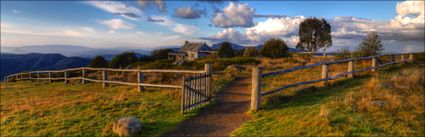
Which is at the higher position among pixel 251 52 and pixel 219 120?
pixel 251 52

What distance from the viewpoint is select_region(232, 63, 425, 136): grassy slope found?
5.57 metres

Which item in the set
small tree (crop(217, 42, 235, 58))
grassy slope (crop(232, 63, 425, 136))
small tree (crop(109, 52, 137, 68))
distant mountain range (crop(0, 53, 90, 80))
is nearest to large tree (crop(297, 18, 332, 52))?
small tree (crop(217, 42, 235, 58))

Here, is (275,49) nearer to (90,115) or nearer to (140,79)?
(140,79)

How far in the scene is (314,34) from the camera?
54.8 m

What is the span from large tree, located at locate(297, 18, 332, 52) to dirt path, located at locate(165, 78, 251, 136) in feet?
163

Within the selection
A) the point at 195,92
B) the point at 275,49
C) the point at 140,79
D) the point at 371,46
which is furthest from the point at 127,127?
the point at 275,49

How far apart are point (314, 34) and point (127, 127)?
2171 inches

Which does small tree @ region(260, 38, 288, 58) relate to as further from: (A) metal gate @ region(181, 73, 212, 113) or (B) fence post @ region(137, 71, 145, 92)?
(A) metal gate @ region(181, 73, 212, 113)

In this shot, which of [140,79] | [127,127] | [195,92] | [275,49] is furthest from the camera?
[275,49]

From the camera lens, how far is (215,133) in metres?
6.46

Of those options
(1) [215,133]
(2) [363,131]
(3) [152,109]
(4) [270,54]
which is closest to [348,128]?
(2) [363,131]

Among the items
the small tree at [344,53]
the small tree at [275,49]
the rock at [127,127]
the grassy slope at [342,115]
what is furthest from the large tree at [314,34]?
the rock at [127,127]

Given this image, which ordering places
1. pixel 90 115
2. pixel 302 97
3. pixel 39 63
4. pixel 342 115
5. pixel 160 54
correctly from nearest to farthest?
pixel 342 115
pixel 90 115
pixel 302 97
pixel 160 54
pixel 39 63

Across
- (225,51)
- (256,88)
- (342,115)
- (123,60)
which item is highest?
(225,51)
